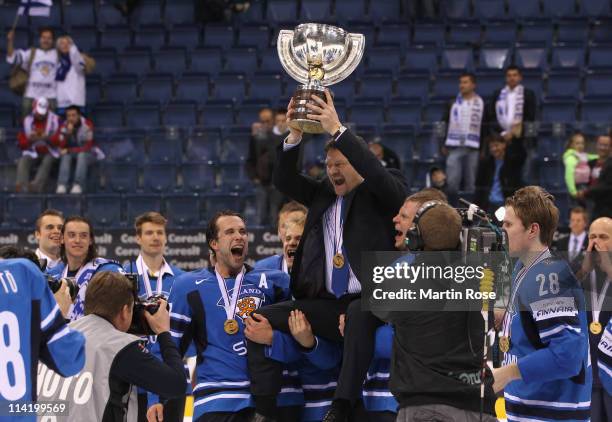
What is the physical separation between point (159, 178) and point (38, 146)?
163 cm

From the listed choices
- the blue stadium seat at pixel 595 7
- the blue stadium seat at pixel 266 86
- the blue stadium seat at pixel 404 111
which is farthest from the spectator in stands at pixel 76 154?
the blue stadium seat at pixel 595 7

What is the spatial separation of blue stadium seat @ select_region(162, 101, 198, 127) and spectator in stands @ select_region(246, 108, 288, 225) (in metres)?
2.80

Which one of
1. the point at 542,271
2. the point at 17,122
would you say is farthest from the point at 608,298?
the point at 17,122

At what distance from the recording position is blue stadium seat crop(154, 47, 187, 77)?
18203mm

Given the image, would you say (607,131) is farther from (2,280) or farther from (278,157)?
(2,280)

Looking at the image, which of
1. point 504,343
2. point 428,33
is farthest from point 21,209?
point 504,343

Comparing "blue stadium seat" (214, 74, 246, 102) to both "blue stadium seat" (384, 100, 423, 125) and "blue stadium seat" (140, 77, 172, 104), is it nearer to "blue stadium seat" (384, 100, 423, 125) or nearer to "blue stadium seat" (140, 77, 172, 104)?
"blue stadium seat" (140, 77, 172, 104)

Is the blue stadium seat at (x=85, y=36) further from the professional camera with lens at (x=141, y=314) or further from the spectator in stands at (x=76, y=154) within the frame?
the professional camera with lens at (x=141, y=314)

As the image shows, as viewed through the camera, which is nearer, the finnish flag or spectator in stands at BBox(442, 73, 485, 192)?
spectator in stands at BBox(442, 73, 485, 192)

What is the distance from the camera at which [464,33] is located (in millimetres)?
18234

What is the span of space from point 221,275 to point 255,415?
0.84m

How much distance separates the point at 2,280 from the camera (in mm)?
4910

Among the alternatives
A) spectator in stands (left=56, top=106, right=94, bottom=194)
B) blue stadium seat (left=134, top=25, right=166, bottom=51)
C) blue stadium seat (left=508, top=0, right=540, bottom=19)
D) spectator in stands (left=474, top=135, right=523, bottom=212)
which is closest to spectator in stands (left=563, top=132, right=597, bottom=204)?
spectator in stands (left=474, top=135, right=523, bottom=212)

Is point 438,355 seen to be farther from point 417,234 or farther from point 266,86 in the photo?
point 266,86
